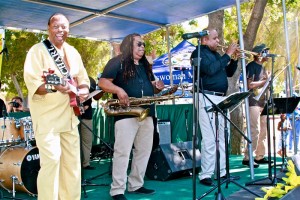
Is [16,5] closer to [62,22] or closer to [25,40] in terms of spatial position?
[62,22]

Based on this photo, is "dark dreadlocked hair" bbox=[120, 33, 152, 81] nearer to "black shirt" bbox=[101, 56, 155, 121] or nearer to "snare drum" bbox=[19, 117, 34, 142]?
"black shirt" bbox=[101, 56, 155, 121]

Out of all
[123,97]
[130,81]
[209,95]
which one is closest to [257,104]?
[209,95]

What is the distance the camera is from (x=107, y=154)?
380 inches

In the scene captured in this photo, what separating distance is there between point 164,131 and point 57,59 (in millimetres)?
5070

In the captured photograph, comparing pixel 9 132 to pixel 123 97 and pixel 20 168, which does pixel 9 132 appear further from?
pixel 123 97

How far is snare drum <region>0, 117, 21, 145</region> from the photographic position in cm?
526

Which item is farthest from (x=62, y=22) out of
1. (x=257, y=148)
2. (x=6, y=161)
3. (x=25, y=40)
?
(x=25, y=40)

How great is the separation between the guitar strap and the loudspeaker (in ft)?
9.50

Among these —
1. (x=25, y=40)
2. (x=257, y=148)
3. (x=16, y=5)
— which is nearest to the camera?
(x=16, y=5)

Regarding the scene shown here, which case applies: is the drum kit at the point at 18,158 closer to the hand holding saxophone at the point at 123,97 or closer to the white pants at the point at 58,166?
the hand holding saxophone at the point at 123,97

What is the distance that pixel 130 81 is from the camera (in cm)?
524

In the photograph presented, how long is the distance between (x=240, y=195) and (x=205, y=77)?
70.2 inches

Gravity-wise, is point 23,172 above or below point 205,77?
below

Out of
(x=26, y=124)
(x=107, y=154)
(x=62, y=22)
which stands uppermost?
(x=62, y=22)
